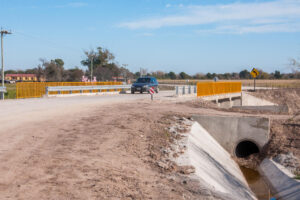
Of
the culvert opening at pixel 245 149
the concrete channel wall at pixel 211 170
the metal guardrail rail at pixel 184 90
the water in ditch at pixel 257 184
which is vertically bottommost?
the water in ditch at pixel 257 184

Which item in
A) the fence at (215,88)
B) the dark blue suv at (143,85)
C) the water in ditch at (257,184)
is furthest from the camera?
the dark blue suv at (143,85)

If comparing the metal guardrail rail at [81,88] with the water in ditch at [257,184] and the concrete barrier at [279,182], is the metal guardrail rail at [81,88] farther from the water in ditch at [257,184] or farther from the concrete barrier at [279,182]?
the concrete barrier at [279,182]

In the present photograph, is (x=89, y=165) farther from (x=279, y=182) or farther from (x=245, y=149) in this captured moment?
(x=245, y=149)

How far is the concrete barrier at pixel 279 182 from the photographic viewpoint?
13812 mm

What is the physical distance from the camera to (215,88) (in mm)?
38188

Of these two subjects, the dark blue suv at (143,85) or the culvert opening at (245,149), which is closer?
the culvert opening at (245,149)

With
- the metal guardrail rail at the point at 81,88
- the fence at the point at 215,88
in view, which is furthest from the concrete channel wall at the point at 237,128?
the metal guardrail rail at the point at 81,88

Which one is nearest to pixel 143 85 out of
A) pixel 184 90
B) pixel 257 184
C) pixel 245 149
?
pixel 184 90

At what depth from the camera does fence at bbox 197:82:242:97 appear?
113 feet

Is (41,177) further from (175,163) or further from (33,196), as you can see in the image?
(175,163)

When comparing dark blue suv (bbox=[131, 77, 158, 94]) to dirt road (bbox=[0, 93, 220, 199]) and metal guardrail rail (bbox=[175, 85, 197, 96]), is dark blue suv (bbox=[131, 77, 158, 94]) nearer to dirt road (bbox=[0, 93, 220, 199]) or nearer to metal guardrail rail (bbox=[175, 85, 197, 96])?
metal guardrail rail (bbox=[175, 85, 197, 96])

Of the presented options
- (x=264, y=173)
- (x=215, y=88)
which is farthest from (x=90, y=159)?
(x=215, y=88)

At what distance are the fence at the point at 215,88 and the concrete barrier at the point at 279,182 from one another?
1590 cm

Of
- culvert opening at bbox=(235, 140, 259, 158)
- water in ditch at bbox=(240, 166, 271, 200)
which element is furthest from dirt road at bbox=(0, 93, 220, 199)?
culvert opening at bbox=(235, 140, 259, 158)
